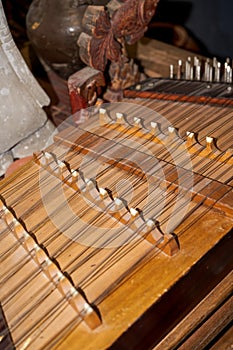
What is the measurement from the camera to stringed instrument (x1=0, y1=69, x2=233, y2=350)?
101 cm

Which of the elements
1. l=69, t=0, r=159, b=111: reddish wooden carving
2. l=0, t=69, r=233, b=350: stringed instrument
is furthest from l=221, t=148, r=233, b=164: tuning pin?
l=69, t=0, r=159, b=111: reddish wooden carving

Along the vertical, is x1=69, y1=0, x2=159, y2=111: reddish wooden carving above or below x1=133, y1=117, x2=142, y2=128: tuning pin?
above

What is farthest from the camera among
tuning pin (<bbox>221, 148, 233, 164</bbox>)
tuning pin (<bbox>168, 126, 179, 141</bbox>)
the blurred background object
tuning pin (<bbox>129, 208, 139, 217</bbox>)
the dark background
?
the dark background

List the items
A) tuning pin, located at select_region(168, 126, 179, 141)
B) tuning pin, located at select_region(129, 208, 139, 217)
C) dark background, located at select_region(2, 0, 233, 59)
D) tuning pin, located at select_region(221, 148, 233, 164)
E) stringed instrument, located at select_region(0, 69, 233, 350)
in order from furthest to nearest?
dark background, located at select_region(2, 0, 233, 59)
tuning pin, located at select_region(168, 126, 179, 141)
tuning pin, located at select_region(221, 148, 233, 164)
tuning pin, located at select_region(129, 208, 139, 217)
stringed instrument, located at select_region(0, 69, 233, 350)

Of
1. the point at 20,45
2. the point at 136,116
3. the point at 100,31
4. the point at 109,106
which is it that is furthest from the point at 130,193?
the point at 20,45

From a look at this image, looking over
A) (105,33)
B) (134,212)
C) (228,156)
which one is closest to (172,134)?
(228,156)

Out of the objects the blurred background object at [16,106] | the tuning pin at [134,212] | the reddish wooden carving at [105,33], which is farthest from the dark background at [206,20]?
the tuning pin at [134,212]

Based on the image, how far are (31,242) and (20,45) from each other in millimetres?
1632

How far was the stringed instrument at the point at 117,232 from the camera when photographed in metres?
1.01

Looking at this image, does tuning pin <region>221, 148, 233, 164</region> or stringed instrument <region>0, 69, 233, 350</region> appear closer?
stringed instrument <region>0, 69, 233, 350</region>

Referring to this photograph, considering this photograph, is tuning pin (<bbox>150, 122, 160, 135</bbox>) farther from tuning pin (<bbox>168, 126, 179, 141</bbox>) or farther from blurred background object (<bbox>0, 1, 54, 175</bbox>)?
blurred background object (<bbox>0, 1, 54, 175</bbox>)

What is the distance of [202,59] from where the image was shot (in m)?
2.23

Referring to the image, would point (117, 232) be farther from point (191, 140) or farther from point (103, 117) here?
point (103, 117)

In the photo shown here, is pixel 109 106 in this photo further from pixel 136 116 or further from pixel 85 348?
pixel 85 348
